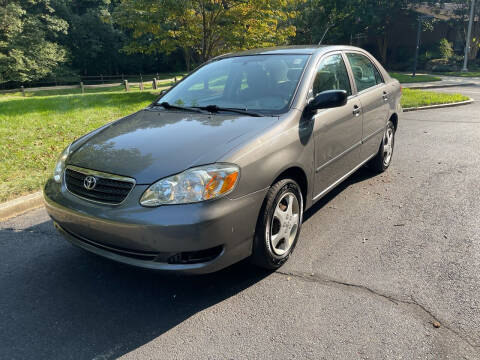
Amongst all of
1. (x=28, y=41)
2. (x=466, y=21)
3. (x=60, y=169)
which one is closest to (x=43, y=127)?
(x=60, y=169)

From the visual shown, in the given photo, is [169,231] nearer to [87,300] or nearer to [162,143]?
[162,143]

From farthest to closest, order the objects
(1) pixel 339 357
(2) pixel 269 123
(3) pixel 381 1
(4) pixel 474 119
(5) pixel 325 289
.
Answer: (3) pixel 381 1 → (4) pixel 474 119 → (2) pixel 269 123 → (5) pixel 325 289 → (1) pixel 339 357

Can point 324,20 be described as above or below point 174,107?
above

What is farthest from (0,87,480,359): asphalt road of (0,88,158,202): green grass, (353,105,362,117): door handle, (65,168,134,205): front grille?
(0,88,158,202): green grass

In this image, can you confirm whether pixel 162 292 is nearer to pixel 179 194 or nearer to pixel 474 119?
pixel 179 194

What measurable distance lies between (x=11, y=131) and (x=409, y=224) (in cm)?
719

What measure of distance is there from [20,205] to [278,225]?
10.3 feet

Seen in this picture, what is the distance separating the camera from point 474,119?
380 inches

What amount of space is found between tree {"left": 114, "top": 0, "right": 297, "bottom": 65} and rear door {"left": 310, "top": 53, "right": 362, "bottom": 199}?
9631 mm

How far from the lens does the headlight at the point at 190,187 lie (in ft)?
8.23

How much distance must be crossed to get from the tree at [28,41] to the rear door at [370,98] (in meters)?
41.9

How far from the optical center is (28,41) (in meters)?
40.4

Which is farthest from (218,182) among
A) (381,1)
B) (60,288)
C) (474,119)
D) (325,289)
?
(381,1)

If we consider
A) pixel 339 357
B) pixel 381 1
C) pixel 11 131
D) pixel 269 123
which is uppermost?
pixel 381 1
